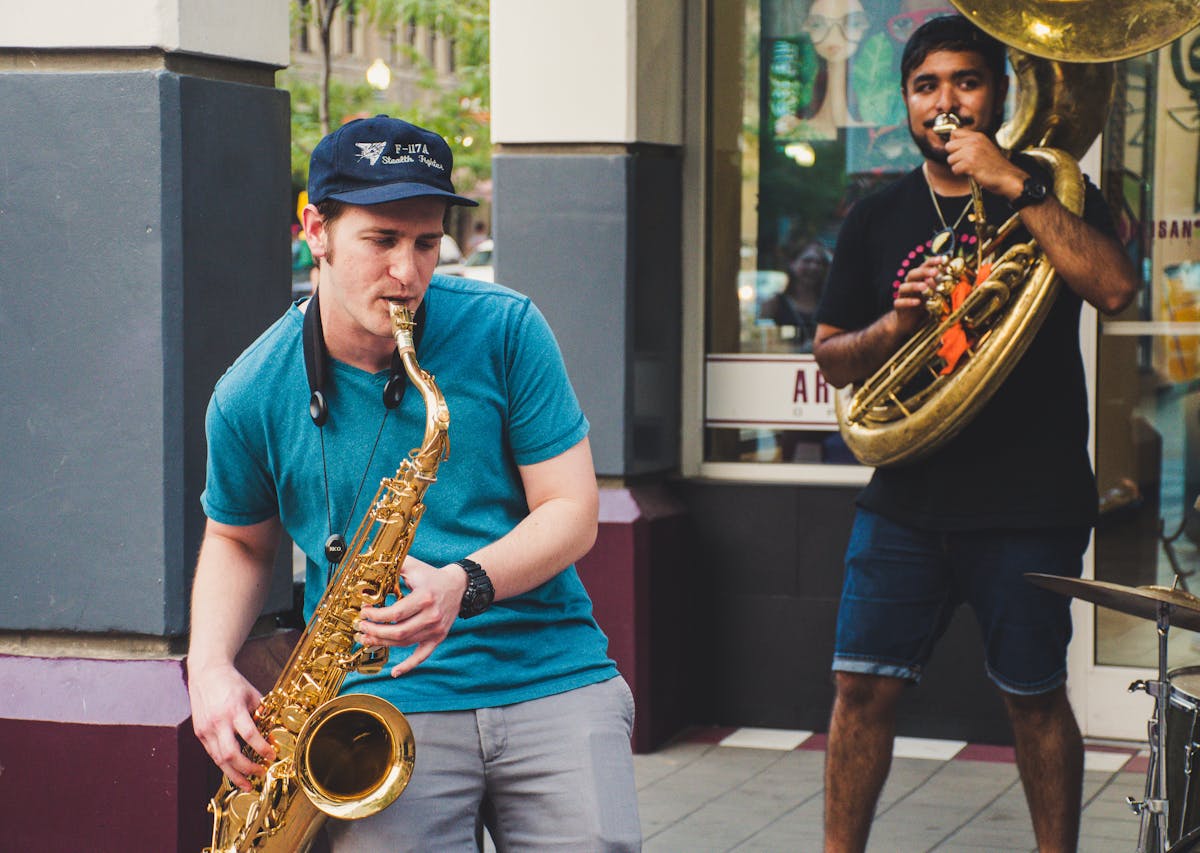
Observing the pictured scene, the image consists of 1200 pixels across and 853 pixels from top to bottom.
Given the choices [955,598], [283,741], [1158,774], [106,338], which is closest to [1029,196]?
[955,598]

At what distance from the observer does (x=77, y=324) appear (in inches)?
138

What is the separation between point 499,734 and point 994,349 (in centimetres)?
165

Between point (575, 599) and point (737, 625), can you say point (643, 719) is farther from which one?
point (575, 599)

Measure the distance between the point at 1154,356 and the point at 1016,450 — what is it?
1.92m

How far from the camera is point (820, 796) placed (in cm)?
520

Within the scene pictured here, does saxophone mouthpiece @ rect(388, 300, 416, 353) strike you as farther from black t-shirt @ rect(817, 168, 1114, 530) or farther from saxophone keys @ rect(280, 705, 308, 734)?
black t-shirt @ rect(817, 168, 1114, 530)

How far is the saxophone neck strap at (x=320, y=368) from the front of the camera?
2.65 metres

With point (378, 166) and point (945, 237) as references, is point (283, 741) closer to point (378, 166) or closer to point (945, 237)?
point (378, 166)

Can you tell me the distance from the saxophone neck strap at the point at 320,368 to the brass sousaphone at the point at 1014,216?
1.54 meters

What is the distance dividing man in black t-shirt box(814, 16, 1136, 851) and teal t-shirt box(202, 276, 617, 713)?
137 centimetres

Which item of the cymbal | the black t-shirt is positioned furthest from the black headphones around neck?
the black t-shirt

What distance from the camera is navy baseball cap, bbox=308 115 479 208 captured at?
8.39 feet

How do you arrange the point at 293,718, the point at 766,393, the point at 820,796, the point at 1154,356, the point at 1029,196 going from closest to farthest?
1. the point at 293,718
2. the point at 1029,196
3. the point at 820,796
4. the point at 1154,356
5. the point at 766,393

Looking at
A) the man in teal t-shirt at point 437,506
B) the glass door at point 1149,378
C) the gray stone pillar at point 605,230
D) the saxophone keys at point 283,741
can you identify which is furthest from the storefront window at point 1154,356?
the saxophone keys at point 283,741
